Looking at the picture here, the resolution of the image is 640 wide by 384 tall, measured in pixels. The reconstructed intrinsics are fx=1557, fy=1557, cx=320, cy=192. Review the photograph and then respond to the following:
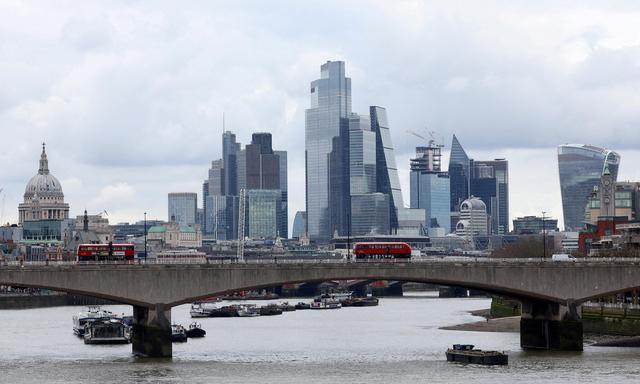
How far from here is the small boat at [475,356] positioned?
385ft

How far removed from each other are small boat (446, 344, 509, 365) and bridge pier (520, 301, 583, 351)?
10.4 meters

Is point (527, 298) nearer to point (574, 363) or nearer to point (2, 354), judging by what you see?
point (574, 363)

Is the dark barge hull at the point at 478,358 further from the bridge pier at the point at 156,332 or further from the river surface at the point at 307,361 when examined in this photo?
the bridge pier at the point at 156,332

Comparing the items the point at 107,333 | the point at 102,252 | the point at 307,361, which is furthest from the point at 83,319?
the point at 307,361

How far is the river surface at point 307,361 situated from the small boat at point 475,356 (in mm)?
1050

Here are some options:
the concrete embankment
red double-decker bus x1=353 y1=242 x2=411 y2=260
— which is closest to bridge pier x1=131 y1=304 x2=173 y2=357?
red double-decker bus x1=353 y1=242 x2=411 y2=260

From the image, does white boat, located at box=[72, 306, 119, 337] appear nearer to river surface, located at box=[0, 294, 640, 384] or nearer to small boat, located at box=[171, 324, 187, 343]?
river surface, located at box=[0, 294, 640, 384]

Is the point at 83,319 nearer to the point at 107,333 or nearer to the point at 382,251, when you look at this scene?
the point at 107,333

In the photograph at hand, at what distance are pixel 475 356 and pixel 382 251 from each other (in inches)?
899

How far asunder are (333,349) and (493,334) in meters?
27.2

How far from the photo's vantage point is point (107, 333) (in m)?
151

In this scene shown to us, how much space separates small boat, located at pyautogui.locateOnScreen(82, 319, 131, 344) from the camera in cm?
14900

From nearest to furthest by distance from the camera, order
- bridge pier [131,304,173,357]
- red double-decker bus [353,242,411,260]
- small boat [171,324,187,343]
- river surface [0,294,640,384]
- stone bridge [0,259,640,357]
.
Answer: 1. river surface [0,294,640,384]
2. stone bridge [0,259,640,357]
3. bridge pier [131,304,173,357]
4. red double-decker bus [353,242,411,260]
5. small boat [171,324,187,343]

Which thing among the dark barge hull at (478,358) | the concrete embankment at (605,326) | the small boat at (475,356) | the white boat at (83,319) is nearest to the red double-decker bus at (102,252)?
the white boat at (83,319)
